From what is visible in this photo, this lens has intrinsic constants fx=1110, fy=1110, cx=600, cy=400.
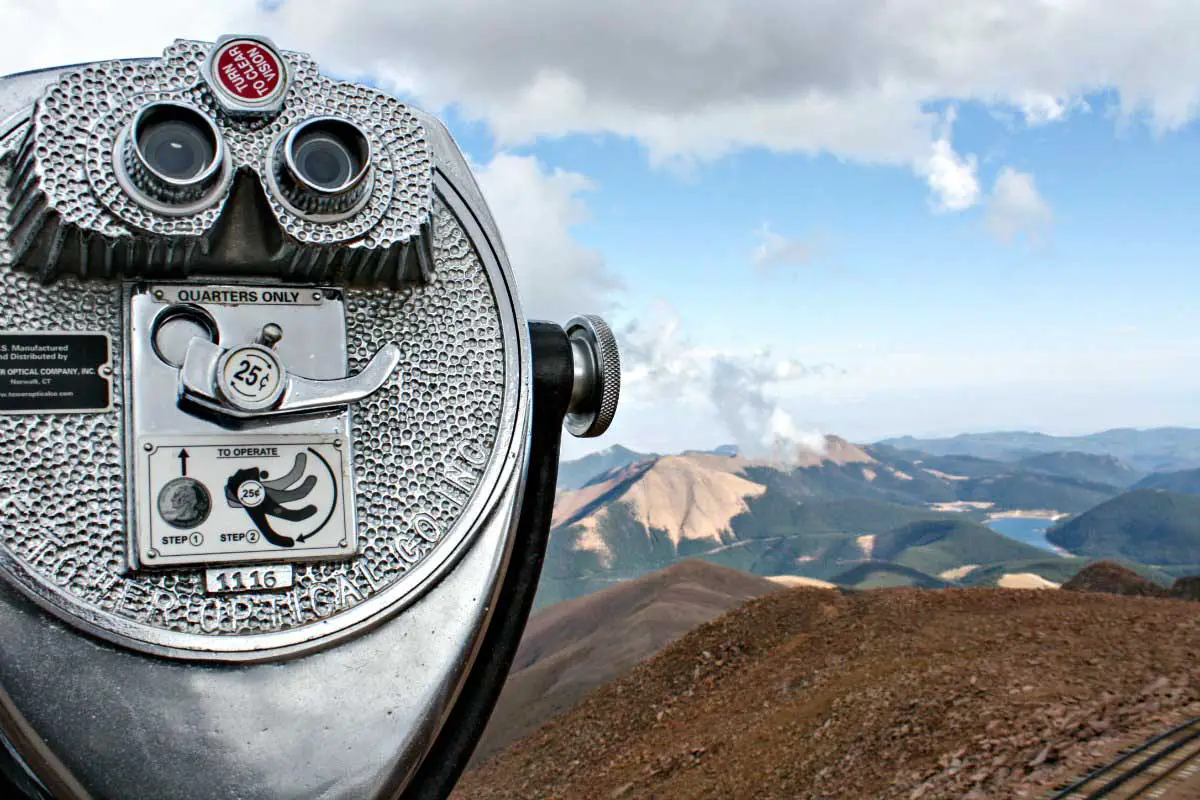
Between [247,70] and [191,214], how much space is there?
418 millimetres

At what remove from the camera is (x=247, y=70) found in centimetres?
278

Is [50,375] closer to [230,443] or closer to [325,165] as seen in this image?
[230,443]

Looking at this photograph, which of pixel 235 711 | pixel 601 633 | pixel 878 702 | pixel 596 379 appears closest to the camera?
pixel 235 711

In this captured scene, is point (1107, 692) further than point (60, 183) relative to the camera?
Yes

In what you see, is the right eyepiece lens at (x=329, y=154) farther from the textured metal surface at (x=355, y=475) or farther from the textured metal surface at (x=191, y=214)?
the textured metal surface at (x=355, y=475)

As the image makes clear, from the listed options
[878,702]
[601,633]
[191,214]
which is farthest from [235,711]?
[601,633]

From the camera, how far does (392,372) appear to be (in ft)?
9.55

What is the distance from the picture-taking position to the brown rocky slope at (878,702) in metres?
7.94

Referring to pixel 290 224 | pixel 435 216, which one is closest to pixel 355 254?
pixel 290 224

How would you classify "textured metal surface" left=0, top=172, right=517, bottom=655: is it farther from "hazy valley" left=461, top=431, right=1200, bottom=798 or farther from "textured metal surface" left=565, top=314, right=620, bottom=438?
"hazy valley" left=461, top=431, right=1200, bottom=798

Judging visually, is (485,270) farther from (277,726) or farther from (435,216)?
(277,726)

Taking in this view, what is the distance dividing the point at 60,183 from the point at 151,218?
8.2 inches

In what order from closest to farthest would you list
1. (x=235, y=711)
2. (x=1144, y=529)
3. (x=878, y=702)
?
(x=235, y=711)
(x=878, y=702)
(x=1144, y=529)

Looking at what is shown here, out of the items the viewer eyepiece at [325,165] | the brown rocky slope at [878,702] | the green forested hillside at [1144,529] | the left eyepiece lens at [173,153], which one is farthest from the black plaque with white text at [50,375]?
the green forested hillside at [1144,529]
